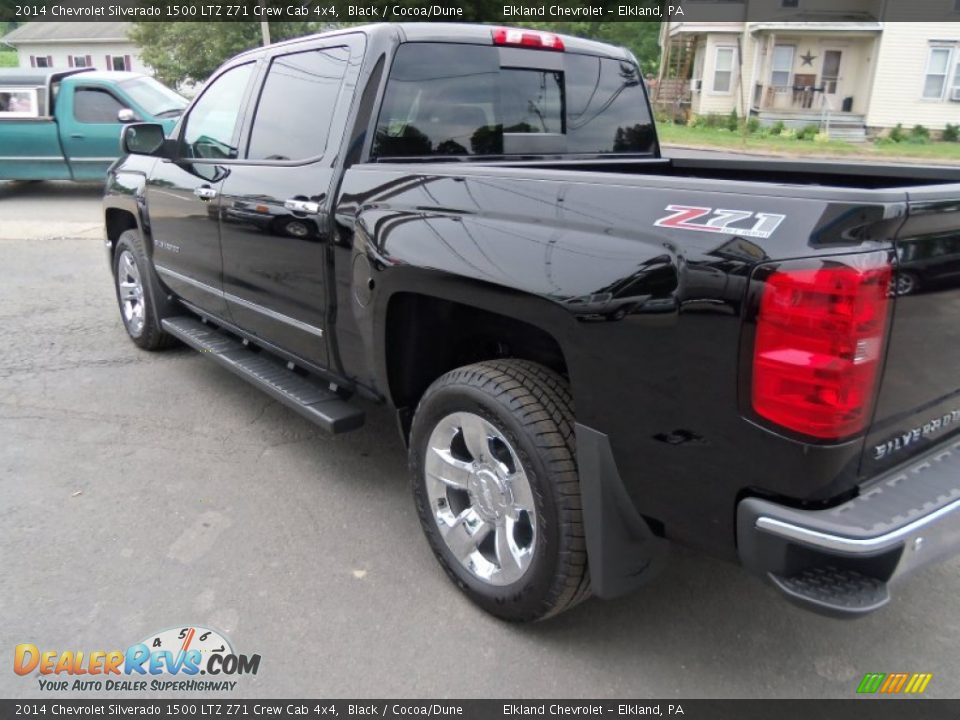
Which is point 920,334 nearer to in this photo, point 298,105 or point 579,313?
point 579,313

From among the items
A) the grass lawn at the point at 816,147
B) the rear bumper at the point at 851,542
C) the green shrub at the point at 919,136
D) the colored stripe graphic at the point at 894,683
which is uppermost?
the rear bumper at the point at 851,542

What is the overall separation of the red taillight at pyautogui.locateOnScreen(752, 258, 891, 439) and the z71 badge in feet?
0.40

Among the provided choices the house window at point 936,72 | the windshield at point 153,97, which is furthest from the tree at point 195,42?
the house window at point 936,72

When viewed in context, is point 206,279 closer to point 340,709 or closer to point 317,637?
point 317,637

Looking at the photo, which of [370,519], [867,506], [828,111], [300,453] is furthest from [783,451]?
[828,111]

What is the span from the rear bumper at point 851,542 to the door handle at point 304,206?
2102mm

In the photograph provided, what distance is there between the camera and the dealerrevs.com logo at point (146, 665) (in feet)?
8.16

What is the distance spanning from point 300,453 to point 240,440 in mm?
395

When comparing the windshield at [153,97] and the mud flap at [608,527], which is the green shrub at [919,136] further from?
the mud flap at [608,527]

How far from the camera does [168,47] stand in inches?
1382

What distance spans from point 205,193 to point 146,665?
2436mm

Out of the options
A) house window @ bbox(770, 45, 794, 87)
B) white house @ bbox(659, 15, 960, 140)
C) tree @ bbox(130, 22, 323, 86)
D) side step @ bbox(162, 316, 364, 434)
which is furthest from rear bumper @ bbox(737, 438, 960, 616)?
tree @ bbox(130, 22, 323, 86)

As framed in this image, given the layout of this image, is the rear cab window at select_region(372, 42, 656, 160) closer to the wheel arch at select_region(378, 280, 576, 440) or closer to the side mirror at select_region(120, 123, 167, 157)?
the wheel arch at select_region(378, 280, 576, 440)

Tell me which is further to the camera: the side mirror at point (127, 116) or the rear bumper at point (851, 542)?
the side mirror at point (127, 116)
